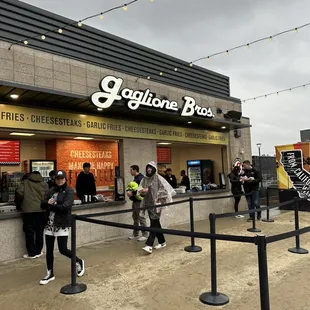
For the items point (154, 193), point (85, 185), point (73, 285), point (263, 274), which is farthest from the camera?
point (85, 185)

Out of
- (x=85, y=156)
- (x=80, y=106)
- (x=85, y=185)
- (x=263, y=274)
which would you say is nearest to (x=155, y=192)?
(x=85, y=185)

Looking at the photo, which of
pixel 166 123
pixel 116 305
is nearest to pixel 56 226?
pixel 116 305

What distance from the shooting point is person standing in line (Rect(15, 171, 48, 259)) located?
586cm

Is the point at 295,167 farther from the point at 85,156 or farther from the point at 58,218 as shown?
the point at 58,218

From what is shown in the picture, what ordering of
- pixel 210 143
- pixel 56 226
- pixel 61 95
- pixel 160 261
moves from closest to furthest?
pixel 56 226 < pixel 160 261 < pixel 61 95 < pixel 210 143

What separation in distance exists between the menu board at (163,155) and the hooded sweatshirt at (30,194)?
694 cm

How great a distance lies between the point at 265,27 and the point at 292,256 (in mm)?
5036

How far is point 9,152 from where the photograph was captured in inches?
326

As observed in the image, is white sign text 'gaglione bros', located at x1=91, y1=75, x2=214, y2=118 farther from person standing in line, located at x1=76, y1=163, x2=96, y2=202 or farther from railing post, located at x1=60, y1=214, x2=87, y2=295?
railing post, located at x1=60, y1=214, x2=87, y2=295

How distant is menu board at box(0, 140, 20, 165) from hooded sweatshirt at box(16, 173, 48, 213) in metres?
2.64

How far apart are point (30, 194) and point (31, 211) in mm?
312

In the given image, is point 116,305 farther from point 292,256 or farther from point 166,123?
point 166,123

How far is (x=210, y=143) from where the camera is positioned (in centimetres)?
1098

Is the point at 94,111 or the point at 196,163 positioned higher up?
the point at 94,111
